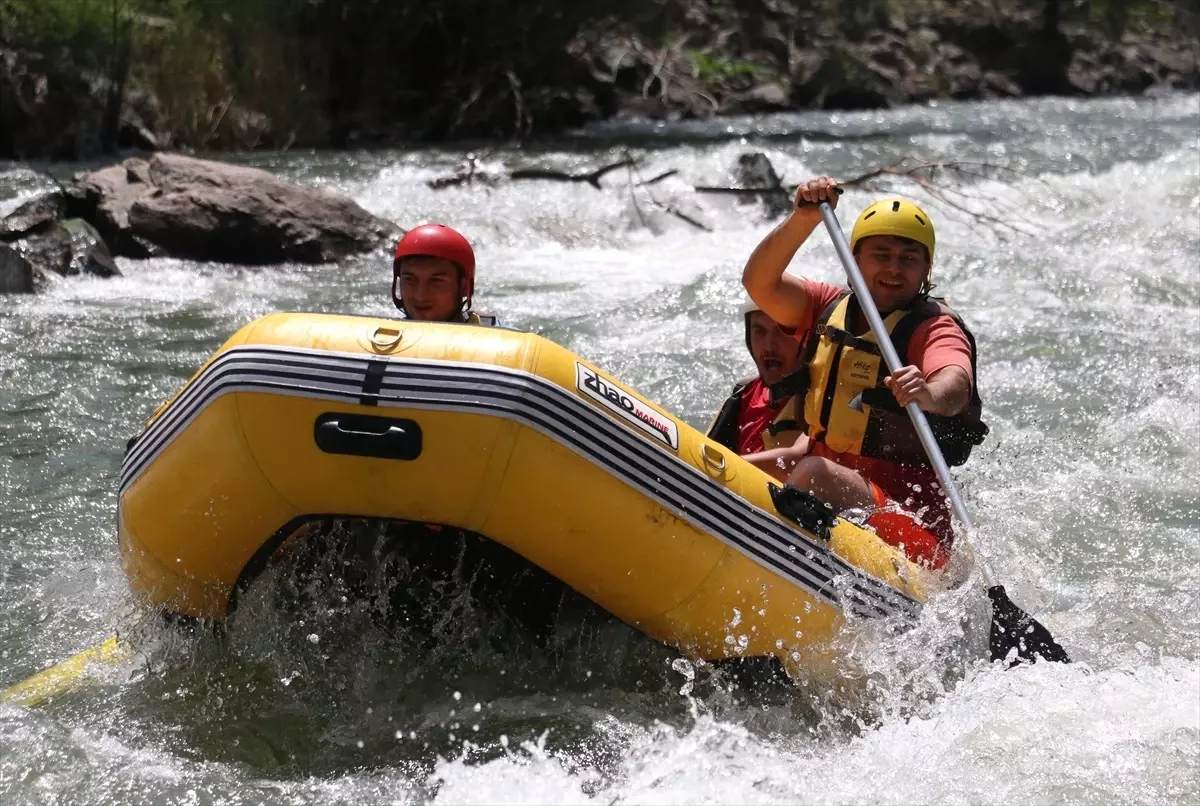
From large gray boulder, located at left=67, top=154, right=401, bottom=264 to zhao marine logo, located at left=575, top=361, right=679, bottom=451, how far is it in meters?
6.49

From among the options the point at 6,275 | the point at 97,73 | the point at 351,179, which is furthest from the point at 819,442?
the point at 97,73

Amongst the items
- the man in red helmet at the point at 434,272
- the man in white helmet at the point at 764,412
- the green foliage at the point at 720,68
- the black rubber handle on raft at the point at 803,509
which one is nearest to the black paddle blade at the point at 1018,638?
the black rubber handle on raft at the point at 803,509

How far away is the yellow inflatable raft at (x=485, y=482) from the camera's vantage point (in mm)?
3072

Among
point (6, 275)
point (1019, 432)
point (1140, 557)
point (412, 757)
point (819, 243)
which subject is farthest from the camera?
point (819, 243)

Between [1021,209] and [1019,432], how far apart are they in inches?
224

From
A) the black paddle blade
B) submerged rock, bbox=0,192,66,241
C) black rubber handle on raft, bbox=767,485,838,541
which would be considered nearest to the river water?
the black paddle blade

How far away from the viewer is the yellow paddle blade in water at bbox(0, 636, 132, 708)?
11.5 feet

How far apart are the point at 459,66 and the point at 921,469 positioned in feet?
48.9

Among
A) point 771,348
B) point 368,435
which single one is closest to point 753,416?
point 771,348

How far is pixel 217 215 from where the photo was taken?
30.5 feet

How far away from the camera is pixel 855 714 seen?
139 inches

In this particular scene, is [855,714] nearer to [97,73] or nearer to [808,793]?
[808,793]

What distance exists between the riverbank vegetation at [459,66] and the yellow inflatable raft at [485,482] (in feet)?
35.4

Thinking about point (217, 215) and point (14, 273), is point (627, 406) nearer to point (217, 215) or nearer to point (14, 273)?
point (14, 273)
